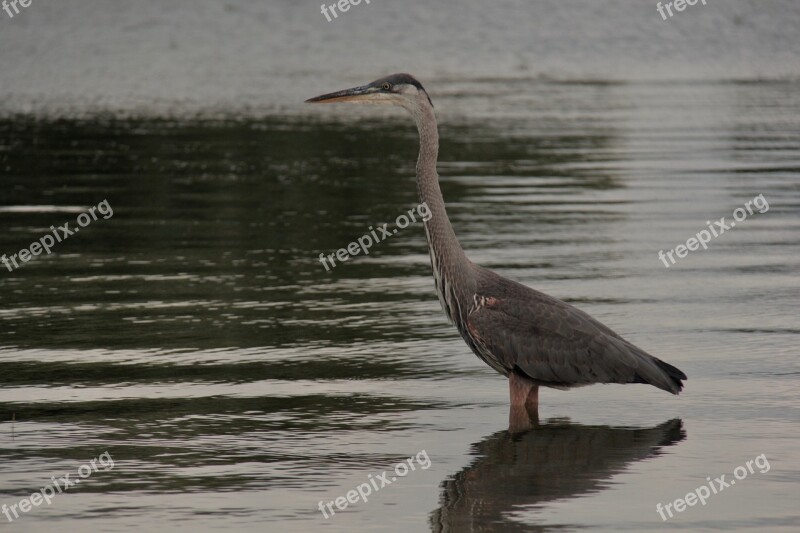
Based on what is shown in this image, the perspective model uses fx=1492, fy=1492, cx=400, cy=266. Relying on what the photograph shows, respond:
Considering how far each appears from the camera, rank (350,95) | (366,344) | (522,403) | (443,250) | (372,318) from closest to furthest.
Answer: (522,403) → (443,250) → (350,95) → (366,344) → (372,318)

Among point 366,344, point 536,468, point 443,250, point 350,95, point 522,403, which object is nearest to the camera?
point 536,468

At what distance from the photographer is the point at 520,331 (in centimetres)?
1001

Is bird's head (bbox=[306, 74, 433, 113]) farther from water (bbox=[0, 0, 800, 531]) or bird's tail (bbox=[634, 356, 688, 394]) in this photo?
bird's tail (bbox=[634, 356, 688, 394])

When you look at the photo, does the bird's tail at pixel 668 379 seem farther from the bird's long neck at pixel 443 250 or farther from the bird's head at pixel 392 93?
the bird's head at pixel 392 93

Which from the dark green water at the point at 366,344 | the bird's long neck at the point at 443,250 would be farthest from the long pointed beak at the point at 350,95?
the dark green water at the point at 366,344

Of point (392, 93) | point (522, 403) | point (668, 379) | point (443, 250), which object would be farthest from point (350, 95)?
point (668, 379)

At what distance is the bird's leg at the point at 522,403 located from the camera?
10.0 meters

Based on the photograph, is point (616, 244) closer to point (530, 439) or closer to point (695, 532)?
point (530, 439)

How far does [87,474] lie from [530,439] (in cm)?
283

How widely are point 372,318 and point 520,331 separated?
3312 mm

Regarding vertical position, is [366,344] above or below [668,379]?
below

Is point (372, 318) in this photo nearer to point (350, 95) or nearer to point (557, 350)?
point (350, 95)

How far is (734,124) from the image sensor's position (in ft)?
95.5

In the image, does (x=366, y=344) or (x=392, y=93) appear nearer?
(x=392, y=93)
